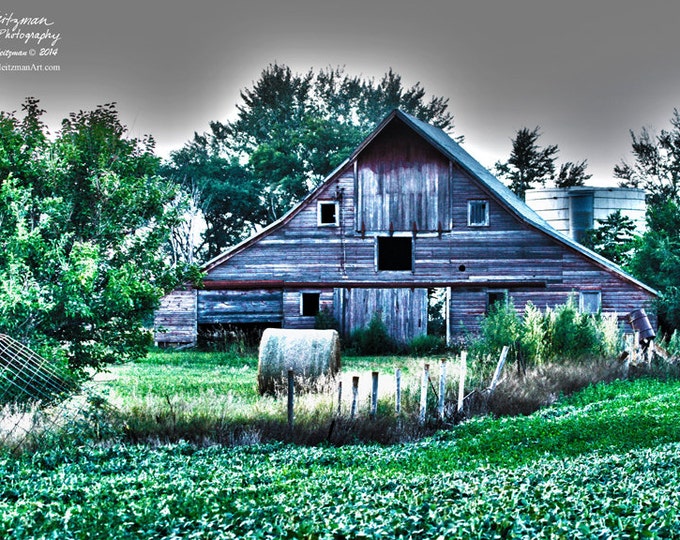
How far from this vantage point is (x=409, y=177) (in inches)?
1390

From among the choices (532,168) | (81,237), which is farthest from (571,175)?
(81,237)

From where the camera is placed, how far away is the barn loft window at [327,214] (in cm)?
3541

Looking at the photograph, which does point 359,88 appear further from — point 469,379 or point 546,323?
point 469,379

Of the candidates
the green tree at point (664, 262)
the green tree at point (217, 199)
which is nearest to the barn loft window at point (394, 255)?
the green tree at point (664, 262)

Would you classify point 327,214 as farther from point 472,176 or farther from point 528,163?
point 528,163

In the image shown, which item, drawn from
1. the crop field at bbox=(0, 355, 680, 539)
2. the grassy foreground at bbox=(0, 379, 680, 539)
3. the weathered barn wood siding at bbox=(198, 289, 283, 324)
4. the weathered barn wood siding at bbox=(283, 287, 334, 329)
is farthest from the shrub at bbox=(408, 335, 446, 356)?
the grassy foreground at bbox=(0, 379, 680, 539)

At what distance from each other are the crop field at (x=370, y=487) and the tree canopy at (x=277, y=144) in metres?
38.3

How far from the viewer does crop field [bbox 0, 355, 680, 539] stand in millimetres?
7898

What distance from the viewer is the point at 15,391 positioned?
14.9m

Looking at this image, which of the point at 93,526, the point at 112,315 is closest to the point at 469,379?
the point at 112,315

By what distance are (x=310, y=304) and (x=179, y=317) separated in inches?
192

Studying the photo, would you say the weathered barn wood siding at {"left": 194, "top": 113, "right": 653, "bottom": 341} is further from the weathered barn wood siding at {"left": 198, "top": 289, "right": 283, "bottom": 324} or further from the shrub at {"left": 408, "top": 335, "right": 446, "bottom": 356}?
the shrub at {"left": 408, "top": 335, "right": 446, "bottom": 356}

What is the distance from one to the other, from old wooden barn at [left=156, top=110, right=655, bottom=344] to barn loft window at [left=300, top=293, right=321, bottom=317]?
1.12 ft

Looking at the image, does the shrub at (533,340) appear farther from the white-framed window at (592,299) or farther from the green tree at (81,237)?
the white-framed window at (592,299)
